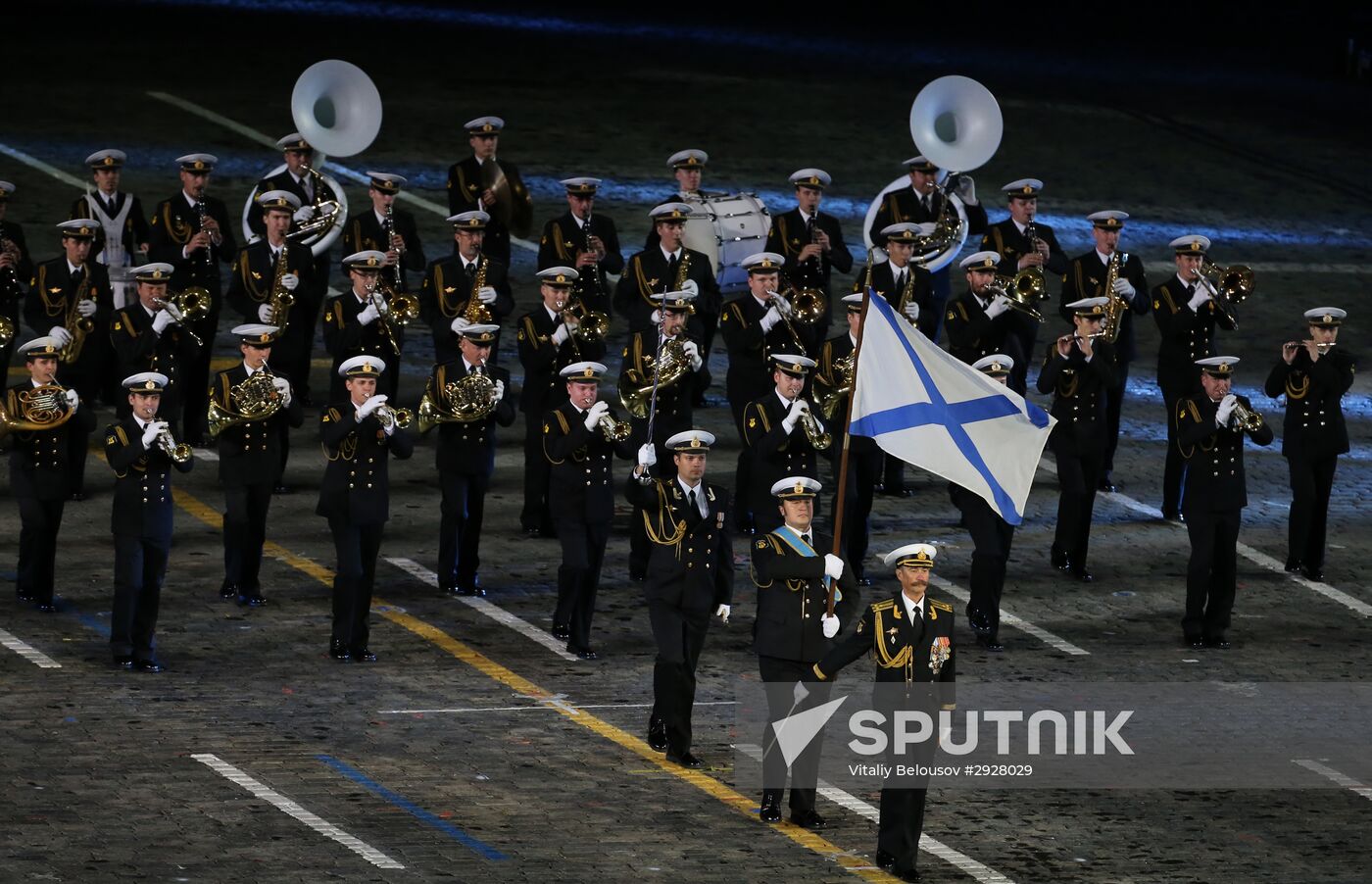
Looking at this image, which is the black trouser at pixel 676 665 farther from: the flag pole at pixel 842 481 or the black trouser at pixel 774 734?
the flag pole at pixel 842 481

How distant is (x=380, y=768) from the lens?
52.8 ft

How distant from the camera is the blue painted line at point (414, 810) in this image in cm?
1484

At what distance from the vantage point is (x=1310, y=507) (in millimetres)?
21031

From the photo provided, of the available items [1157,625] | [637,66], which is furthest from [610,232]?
[637,66]

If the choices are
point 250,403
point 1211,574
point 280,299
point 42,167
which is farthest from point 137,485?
point 42,167

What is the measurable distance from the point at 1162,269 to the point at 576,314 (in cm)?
1051

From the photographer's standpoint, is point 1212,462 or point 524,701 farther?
point 1212,462

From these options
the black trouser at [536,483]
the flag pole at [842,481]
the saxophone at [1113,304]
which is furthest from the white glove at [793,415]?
the saxophone at [1113,304]

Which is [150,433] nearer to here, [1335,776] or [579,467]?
[579,467]

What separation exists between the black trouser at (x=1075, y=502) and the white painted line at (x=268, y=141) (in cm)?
1016

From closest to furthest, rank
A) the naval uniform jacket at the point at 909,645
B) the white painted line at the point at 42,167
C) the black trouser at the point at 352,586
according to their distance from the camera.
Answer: the naval uniform jacket at the point at 909,645 < the black trouser at the point at 352,586 < the white painted line at the point at 42,167

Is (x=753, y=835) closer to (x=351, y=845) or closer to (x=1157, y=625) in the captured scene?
(x=351, y=845)

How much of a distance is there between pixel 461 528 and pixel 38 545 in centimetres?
299

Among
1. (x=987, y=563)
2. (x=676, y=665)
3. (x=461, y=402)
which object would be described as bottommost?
(x=676, y=665)
